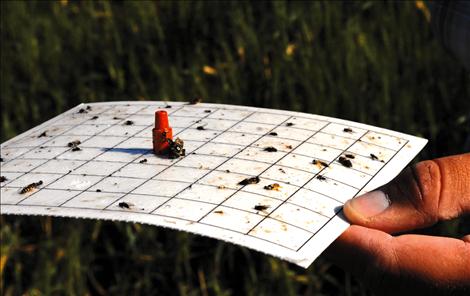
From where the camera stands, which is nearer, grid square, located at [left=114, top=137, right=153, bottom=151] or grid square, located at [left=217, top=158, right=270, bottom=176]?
grid square, located at [left=217, top=158, right=270, bottom=176]

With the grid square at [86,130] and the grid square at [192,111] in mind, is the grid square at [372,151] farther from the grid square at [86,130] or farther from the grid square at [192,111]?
the grid square at [86,130]

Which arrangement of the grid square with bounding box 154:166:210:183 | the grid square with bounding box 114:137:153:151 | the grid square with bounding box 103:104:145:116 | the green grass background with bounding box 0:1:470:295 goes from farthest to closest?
the green grass background with bounding box 0:1:470:295 < the grid square with bounding box 103:104:145:116 < the grid square with bounding box 114:137:153:151 < the grid square with bounding box 154:166:210:183

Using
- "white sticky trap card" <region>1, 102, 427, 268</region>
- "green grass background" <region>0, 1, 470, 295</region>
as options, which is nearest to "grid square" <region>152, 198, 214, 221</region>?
"white sticky trap card" <region>1, 102, 427, 268</region>

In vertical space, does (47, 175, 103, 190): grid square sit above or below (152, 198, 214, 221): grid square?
below

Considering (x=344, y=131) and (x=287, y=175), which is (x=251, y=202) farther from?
(x=344, y=131)

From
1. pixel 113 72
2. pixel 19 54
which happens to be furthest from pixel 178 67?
pixel 19 54

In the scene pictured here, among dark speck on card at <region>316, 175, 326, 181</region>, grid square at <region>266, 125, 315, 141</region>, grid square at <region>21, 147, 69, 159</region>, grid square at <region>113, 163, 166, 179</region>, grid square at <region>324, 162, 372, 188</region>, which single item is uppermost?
grid square at <region>113, 163, 166, 179</region>

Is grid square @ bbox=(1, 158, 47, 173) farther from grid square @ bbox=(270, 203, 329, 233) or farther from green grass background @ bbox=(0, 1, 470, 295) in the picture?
green grass background @ bbox=(0, 1, 470, 295)
